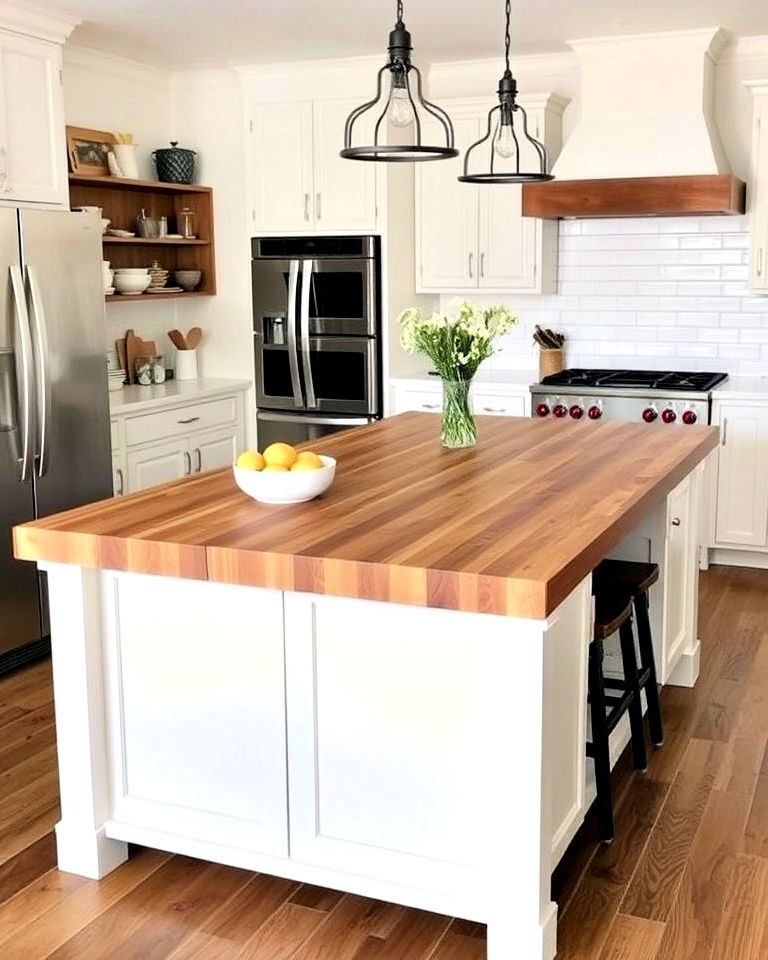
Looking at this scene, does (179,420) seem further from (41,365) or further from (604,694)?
(604,694)

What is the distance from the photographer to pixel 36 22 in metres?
4.64

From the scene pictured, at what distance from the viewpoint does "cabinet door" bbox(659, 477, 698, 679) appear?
12.2ft

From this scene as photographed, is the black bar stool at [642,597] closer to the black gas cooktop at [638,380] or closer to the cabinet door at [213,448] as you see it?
the black gas cooktop at [638,380]

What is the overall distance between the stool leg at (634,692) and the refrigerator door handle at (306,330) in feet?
10.4

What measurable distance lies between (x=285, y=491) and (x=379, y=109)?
356 cm

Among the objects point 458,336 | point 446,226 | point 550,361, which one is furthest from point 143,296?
point 458,336

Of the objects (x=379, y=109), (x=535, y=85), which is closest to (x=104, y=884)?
(x=379, y=109)

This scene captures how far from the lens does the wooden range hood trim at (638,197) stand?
529cm

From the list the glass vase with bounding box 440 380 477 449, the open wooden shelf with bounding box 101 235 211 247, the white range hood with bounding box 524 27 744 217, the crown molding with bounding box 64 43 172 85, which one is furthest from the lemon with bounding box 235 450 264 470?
the crown molding with bounding box 64 43 172 85

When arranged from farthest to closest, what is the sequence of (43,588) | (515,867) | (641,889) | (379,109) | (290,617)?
1. (379,109)
2. (43,588)
3. (641,889)
4. (290,617)
5. (515,867)

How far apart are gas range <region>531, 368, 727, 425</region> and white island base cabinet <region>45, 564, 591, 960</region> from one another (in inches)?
112

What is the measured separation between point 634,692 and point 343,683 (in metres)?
1.12

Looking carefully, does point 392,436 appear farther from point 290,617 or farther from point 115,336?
point 115,336

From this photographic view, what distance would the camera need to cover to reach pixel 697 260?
585cm
